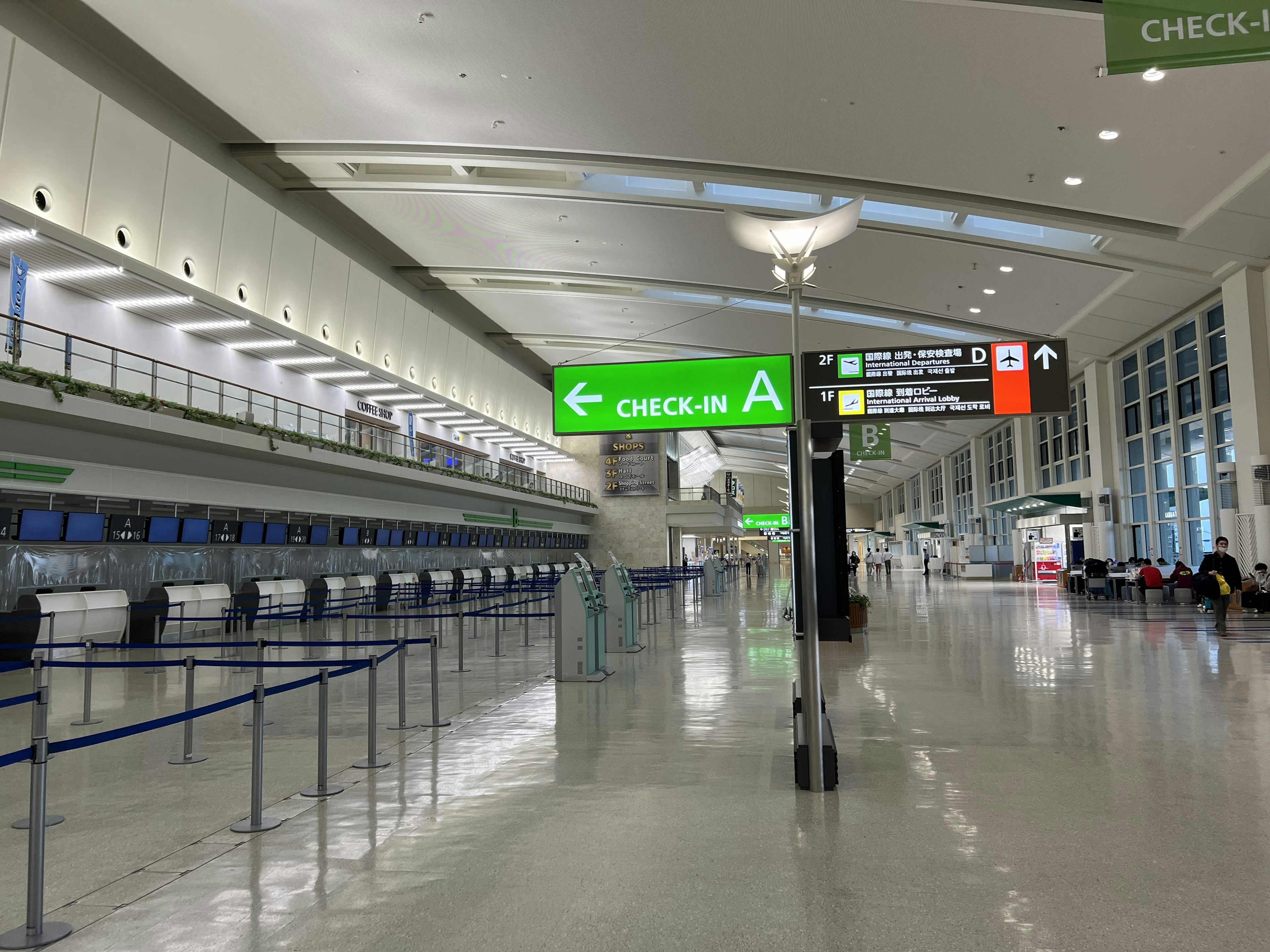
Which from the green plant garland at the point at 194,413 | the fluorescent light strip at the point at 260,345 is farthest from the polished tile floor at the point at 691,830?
the fluorescent light strip at the point at 260,345

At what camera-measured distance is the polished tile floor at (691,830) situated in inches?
119

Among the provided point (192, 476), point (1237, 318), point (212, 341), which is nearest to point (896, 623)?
point (1237, 318)

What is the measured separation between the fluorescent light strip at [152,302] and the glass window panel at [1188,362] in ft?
75.4

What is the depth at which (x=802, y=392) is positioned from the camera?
17.6 feet

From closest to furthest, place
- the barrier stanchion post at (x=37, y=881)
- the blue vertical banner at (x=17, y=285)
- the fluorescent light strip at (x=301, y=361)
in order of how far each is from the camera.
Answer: the barrier stanchion post at (x=37, y=881)
the blue vertical banner at (x=17, y=285)
the fluorescent light strip at (x=301, y=361)

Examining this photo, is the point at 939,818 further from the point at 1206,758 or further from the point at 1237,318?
the point at 1237,318

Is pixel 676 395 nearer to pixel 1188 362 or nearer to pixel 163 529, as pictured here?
pixel 163 529

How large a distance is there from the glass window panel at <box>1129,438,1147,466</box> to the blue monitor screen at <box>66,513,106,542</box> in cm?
2560

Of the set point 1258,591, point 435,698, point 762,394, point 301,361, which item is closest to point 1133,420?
point 1258,591

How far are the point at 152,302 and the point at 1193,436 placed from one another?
2425 cm

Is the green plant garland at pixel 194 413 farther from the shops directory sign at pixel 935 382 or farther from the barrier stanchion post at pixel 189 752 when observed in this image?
the shops directory sign at pixel 935 382

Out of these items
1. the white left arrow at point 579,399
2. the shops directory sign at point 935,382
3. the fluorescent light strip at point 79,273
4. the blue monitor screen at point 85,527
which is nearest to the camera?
the shops directory sign at point 935,382

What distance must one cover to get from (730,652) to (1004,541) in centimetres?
3234

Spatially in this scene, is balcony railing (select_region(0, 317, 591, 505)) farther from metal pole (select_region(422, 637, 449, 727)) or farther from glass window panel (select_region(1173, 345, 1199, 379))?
glass window panel (select_region(1173, 345, 1199, 379))
